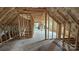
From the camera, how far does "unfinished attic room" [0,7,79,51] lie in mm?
2336

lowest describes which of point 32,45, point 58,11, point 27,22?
point 32,45

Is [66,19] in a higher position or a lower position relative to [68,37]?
higher

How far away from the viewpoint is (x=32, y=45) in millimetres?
2406

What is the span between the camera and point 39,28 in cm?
239

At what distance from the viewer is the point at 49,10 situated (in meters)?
2.37

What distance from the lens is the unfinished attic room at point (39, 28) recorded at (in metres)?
2.34
